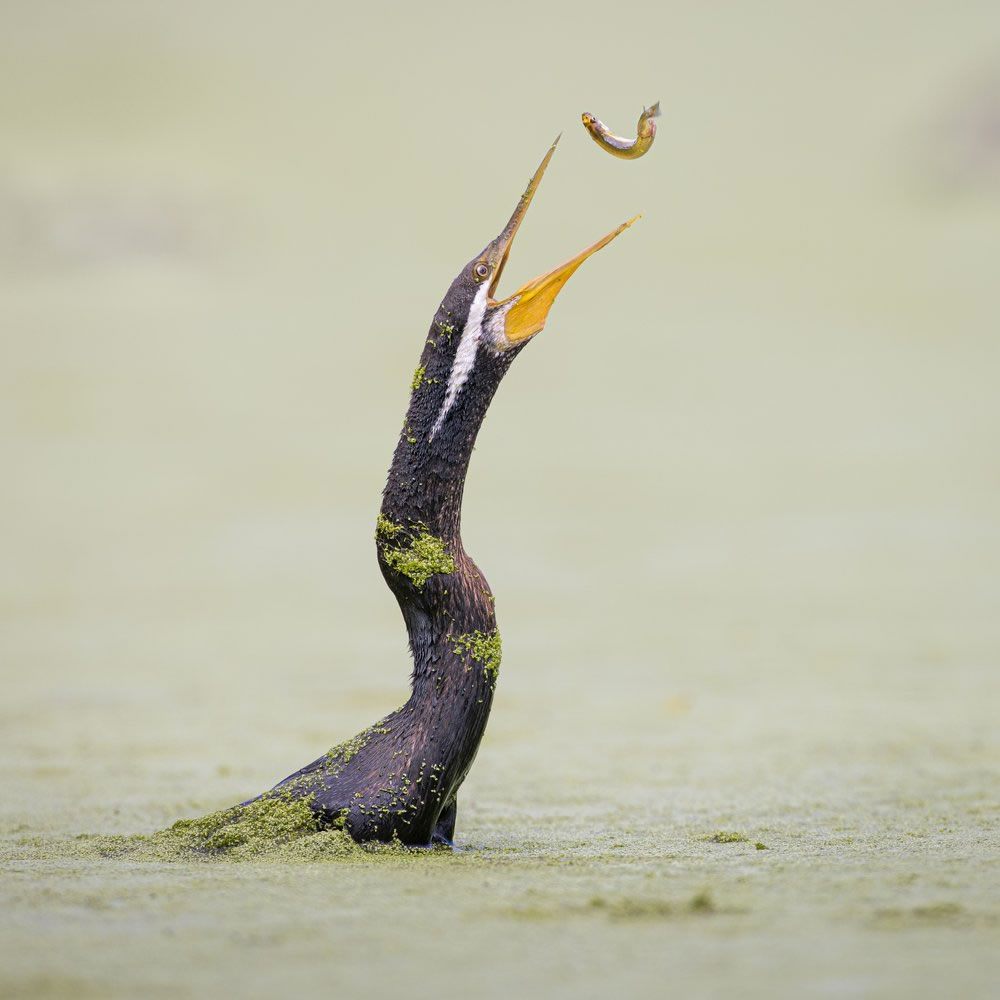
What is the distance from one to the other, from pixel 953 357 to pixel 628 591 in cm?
922

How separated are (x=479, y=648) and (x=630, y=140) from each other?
187cm

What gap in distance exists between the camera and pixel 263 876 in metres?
3.91

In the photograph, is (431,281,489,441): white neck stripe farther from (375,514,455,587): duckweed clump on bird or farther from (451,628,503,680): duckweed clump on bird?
(451,628,503,680): duckweed clump on bird

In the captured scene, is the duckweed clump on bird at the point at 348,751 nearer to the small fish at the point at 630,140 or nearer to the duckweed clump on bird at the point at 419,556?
the duckweed clump on bird at the point at 419,556

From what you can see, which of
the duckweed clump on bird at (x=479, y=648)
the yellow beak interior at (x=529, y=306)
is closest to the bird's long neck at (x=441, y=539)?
the duckweed clump on bird at (x=479, y=648)

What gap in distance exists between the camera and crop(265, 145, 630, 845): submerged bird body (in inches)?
181

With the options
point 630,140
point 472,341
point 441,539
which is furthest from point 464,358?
point 630,140

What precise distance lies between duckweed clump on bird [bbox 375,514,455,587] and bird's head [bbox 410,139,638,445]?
301 mm

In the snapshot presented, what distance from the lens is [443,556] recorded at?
15.3 feet

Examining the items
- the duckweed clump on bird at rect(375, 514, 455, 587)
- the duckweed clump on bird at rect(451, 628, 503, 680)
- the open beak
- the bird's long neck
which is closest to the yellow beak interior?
the open beak

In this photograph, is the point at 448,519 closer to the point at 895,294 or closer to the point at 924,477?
the point at 924,477

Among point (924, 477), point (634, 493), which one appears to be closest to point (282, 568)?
point (634, 493)

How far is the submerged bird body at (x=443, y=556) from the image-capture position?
4.59 meters

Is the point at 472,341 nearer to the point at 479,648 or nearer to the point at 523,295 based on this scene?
the point at 523,295
